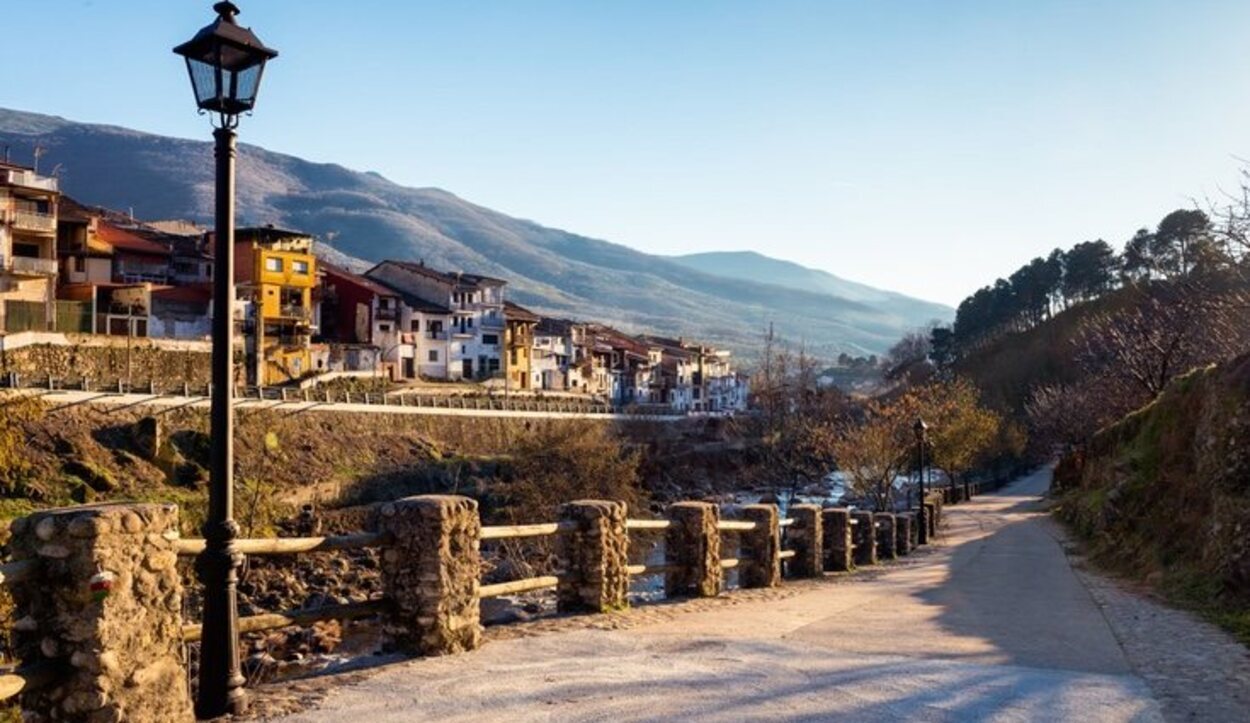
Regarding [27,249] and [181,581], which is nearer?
[181,581]

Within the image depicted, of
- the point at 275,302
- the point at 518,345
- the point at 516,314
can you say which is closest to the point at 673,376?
the point at 518,345

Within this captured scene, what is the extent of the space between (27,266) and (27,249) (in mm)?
2631

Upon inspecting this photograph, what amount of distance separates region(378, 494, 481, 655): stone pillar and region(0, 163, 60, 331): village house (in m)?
46.9

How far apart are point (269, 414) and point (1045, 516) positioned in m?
36.2

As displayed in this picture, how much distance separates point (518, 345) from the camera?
84625 millimetres

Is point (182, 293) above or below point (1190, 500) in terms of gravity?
above

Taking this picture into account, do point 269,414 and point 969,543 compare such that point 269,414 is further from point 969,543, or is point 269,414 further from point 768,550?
point 768,550

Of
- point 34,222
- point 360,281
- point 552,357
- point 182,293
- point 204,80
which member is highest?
point 34,222

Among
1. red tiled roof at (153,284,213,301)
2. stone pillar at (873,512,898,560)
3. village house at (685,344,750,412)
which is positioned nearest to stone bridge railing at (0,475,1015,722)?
stone pillar at (873,512,898,560)

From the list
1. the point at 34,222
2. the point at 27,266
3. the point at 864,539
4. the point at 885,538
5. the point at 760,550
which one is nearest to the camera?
the point at 760,550

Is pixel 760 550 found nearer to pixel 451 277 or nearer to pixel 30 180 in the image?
pixel 30 180

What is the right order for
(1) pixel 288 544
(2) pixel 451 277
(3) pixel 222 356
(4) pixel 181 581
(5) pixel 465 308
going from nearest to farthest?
(4) pixel 181 581 → (3) pixel 222 356 → (1) pixel 288 544 → (5) pixel 465 308 → (2) pixel 451 277

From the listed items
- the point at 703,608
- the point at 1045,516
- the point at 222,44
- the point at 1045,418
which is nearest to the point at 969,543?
the point at 1045,516

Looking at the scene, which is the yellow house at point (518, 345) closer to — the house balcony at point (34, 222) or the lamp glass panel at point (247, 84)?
the house balcony at point (34, 222)
